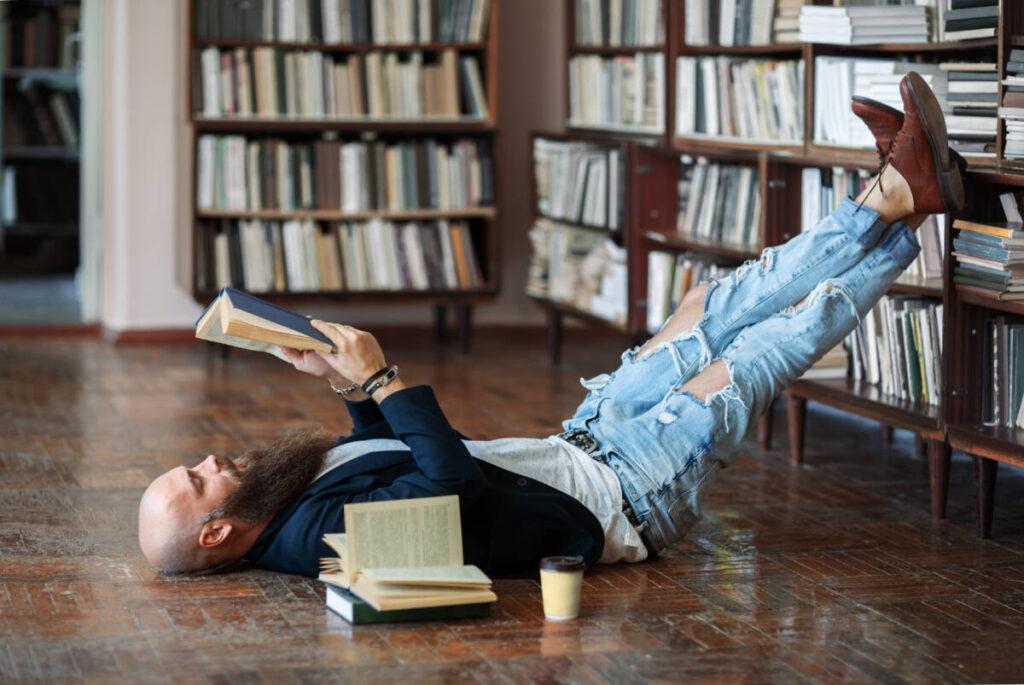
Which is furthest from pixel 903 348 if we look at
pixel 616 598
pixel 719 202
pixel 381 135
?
pixel 381 135

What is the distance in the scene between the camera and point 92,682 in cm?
287

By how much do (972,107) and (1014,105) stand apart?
36 cm


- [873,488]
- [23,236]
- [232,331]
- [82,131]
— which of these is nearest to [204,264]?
[82,131]

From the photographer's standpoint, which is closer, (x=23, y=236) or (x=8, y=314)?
(x=8, y=314)

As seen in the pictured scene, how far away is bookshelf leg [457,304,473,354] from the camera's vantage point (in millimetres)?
7637

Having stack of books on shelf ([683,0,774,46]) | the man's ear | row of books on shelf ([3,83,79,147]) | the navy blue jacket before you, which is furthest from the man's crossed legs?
row of books on shelf ([3,83,79,147])

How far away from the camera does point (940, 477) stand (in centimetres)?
427

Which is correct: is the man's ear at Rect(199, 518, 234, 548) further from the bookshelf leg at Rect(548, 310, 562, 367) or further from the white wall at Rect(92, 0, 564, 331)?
the white wall at Rect(92, 0, 564, 331)

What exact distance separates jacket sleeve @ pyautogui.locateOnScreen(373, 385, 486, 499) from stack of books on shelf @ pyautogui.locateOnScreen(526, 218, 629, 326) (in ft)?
10.8

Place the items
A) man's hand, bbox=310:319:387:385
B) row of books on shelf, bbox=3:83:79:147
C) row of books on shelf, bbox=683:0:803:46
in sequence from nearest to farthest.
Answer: man's hand, bbox=310:319:387:385, row of books on shelf, bbox=683:0:803:46, row of books on shelf, bbox=3:83:79:147

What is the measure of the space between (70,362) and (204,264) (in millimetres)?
754

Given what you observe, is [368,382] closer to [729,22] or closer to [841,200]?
[841,200]

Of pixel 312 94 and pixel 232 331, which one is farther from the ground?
pixel 312 94

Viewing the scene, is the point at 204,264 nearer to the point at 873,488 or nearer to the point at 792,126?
the point at 792,126
